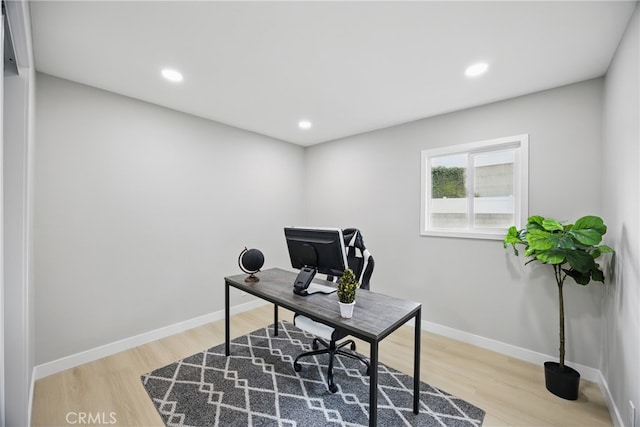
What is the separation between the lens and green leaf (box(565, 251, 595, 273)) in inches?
76.5

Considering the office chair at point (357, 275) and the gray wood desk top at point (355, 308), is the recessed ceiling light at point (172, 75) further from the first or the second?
the office chair at point (357, 275)

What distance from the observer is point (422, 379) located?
2.30 metres

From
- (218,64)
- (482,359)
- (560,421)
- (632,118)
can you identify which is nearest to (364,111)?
(218,64)

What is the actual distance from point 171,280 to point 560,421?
139 inches

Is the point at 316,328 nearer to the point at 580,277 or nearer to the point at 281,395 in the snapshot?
the point at 281,395

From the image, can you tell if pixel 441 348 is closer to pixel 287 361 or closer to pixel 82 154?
pixel 287 361

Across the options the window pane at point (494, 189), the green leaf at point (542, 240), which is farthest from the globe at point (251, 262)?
the window pane at point (494, 189)

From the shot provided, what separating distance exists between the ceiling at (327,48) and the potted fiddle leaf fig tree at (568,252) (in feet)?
4.00

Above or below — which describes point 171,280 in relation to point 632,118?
below

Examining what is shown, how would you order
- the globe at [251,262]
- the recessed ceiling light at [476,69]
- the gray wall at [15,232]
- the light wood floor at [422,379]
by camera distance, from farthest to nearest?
the globe at [251,262] → the recessed ceiling light at [476,69] → the light wood floor at [422,379] → the gray wall at [15,232]

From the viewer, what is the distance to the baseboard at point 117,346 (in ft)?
7.48

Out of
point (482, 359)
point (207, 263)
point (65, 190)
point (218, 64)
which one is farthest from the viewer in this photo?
point (207, 263)

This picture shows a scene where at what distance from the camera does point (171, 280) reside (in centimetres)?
307
